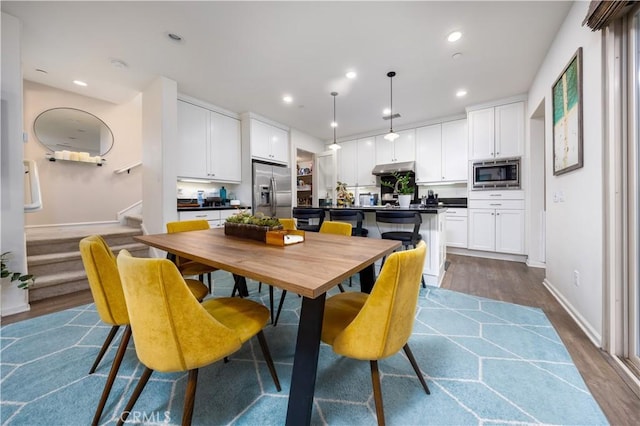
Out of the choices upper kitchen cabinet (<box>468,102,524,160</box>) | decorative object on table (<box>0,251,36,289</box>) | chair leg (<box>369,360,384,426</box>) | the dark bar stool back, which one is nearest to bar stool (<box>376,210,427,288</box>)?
the dark bar stool back

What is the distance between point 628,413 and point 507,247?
10.5 feet

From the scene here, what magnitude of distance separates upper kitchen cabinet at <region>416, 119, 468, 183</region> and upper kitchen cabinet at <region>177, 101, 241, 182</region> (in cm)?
365

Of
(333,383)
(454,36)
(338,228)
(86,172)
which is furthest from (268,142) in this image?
(333,383)

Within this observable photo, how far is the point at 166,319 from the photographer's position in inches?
32.9

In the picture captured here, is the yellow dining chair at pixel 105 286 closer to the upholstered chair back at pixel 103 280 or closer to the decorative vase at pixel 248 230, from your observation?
the upholstered chair back at pixel 103 280

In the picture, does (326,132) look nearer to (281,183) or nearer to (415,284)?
(281,183)

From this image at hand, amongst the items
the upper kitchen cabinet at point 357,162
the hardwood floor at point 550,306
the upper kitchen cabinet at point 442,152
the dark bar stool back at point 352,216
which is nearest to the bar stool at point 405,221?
the dark bar stool back at point 352,216

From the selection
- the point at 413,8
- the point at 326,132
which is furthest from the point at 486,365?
the point at 326,132

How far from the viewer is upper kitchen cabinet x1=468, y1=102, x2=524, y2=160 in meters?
3.80

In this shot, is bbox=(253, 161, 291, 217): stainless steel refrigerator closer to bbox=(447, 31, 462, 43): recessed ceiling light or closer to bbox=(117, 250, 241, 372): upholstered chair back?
bbox=(447, 31, 462, 43): recessed ceiling light

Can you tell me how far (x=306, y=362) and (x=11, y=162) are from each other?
3153 millimetres

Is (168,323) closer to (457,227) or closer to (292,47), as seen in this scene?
(292,47)

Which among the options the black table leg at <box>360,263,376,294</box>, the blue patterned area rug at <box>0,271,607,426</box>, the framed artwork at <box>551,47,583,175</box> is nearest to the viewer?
the blue patterned area rug at <box>0,271,607,426</box>

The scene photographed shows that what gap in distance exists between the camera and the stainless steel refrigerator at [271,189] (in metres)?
4.45
